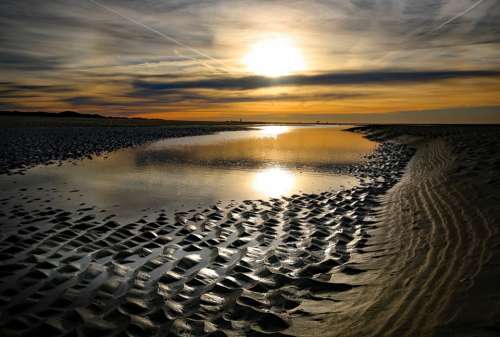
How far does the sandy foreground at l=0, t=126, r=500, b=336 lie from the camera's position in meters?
5.38

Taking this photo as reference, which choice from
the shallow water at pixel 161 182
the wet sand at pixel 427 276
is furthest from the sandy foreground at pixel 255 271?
the shallow water at pixel 161 182

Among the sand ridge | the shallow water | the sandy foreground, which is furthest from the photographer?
the shallow water

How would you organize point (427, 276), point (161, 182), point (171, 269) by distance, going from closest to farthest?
point (427, 276), point (171, 269), point (161, 182)

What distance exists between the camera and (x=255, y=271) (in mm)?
7426

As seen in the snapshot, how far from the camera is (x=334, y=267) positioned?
7805 mm

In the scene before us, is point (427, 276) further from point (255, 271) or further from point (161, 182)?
point (161, 182)

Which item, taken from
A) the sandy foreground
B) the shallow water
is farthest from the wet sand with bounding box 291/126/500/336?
the shallow water

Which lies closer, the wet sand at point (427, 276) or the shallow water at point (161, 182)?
the wet sand at point (427, 276)

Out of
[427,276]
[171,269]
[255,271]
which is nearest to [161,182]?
[171,269]

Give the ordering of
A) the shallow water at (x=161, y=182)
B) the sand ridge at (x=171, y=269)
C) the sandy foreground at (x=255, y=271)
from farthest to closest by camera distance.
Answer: the shallow water at (x=161, y=182), the sand ridge at (x=171, y=269), the sandy foreground at (x=255, y=271)

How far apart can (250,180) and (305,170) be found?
5528 mm

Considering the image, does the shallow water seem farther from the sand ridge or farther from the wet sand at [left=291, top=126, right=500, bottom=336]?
the wet sand at [left=291, top=126, right=500, bottom=336]

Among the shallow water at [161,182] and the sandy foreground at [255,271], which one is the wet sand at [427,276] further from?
the shallow water at [161,182]

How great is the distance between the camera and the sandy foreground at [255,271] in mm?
5379
